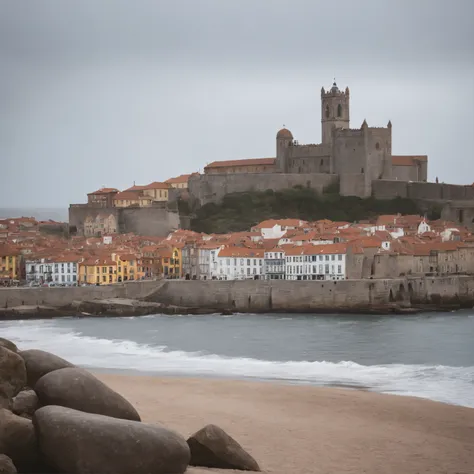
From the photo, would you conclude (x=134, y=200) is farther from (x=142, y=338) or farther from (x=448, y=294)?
(x=142, y=338)

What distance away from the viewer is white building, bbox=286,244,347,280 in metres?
46.2

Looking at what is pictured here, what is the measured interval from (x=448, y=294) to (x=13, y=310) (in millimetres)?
18231

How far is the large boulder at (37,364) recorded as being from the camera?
11.2 m

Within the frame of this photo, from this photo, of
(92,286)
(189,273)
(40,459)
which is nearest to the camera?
(40,459)

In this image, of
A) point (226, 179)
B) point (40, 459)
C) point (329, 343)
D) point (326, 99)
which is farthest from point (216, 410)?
point (326, 99)

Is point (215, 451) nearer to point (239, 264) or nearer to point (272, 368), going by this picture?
point (272, 368)

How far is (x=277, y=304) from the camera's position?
4397 centimetres

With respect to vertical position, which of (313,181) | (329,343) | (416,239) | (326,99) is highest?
(326,99)

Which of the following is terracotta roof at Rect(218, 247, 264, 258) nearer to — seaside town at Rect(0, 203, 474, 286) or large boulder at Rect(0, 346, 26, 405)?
seaside town at Rect(0, 203, 474, 286)

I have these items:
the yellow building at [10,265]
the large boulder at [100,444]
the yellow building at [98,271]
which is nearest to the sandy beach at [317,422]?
the large boulder at [100,444]

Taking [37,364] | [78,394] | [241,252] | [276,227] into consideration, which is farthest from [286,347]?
[276,227]

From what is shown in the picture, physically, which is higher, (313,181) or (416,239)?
(313,181)

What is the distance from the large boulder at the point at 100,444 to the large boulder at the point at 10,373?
2.44 feet

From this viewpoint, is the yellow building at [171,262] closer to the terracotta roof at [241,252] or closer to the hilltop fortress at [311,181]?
the terracotta roof at [241,252]
